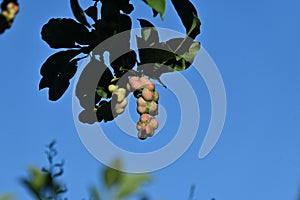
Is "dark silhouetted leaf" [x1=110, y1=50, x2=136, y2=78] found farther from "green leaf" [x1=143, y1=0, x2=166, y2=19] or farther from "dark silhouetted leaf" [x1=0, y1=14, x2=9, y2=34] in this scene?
"dark silhouetted leaf" [x1=0, y1=14, x2=9, y2=34]

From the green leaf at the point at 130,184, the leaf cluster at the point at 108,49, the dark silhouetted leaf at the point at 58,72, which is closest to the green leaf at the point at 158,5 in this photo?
the leaf cluster at the point at 108,49

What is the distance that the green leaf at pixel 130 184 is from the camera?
94 centimetres

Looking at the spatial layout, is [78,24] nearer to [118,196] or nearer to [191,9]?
[191,9]

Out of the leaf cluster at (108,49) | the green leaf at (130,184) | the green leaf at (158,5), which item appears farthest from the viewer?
the leaf cluster at (108,49)

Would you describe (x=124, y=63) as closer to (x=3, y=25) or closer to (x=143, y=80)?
(x=143, y=80)

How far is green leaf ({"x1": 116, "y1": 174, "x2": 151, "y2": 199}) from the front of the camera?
37.0 inches

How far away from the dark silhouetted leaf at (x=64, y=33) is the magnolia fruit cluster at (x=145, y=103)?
0.50ft

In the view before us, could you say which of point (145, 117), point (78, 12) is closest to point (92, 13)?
point (78, 12)

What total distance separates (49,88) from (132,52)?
0.23 m

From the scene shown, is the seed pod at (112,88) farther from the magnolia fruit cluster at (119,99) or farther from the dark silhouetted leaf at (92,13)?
the dark silhouetted leaf at (92,13)

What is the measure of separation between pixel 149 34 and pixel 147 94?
13cm

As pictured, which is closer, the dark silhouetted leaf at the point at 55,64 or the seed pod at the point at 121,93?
the seed pod at the point at 121,93

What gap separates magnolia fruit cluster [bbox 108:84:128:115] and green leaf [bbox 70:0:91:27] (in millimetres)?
161

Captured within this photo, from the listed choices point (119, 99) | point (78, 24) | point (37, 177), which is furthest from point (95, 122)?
point (37, 177)
